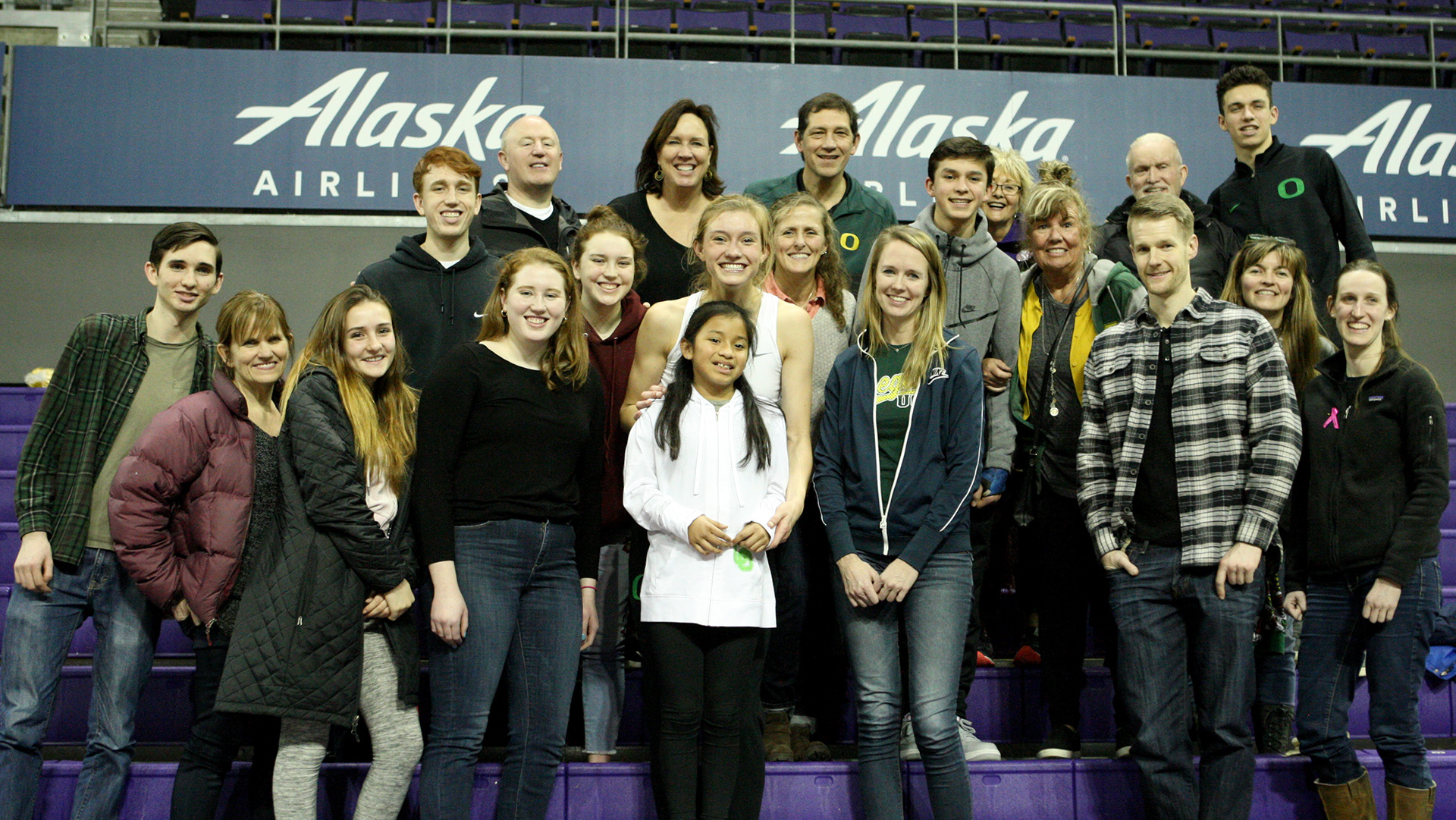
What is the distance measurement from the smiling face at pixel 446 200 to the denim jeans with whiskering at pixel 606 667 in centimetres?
99

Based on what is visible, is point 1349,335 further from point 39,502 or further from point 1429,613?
point 39,502

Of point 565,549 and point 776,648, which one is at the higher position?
point 565,549

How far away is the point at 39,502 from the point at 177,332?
1.67ft

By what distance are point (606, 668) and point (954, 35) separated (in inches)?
219

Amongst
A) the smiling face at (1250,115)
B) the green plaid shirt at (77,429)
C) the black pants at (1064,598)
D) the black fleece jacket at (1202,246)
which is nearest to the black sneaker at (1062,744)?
the black pants at (1064,598)

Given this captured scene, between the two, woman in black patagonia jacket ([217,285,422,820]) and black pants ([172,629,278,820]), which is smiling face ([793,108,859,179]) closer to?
woman in black patagonia jacket ([217,285,422,820])

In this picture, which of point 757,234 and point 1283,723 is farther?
point 1283,723

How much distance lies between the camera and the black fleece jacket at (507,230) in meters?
3.39

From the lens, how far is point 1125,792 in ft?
9.05

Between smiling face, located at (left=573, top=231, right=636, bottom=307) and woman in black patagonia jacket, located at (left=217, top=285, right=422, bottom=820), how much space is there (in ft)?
1.69

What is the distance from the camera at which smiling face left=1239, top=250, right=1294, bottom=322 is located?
2959 mm

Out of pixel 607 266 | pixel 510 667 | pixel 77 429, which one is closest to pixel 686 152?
pixel 607 266

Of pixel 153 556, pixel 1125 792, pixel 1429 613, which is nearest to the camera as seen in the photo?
pixel 153 556

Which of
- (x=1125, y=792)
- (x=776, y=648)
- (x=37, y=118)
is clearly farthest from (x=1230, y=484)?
(x=37, y=118)
